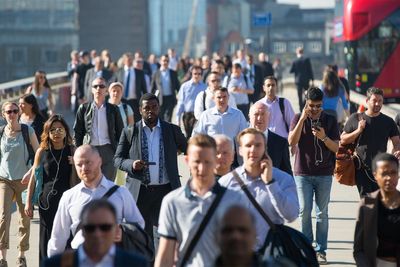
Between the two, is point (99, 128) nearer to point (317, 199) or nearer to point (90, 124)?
point (90, 124)

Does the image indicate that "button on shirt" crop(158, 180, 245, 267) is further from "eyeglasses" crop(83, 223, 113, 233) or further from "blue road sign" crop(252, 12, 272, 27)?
"blue road sign" crop(252, 12, 272, 27)

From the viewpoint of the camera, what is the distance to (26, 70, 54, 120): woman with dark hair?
19.6 m

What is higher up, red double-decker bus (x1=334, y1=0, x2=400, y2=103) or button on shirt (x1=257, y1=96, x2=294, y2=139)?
red double-decker bus (x1=334, y1=0, x2=400, y2=103)

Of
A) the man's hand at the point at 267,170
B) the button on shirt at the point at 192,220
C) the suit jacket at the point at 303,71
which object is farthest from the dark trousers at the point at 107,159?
the suit jacket at the point at 303,71

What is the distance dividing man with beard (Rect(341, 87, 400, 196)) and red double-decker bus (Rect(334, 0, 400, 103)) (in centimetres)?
1947

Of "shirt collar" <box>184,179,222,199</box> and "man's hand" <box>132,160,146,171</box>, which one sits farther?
"man's hand" <box>132,160,146,171</box>

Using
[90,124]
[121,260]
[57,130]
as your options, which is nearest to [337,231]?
[90,124]

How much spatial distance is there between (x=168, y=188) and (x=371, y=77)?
22.7 metres

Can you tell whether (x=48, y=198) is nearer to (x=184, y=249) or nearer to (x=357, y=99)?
(x=184, y=249)

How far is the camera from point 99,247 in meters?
5.97

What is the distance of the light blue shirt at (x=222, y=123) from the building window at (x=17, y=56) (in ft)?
149

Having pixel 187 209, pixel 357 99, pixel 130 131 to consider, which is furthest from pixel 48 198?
pixel 357 99

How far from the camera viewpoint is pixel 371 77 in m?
33.2

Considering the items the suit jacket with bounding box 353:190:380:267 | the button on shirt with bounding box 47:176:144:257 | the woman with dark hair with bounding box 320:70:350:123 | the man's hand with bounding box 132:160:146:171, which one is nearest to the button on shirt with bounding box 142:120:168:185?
the man's hand with bounding box 132:160:146:171
